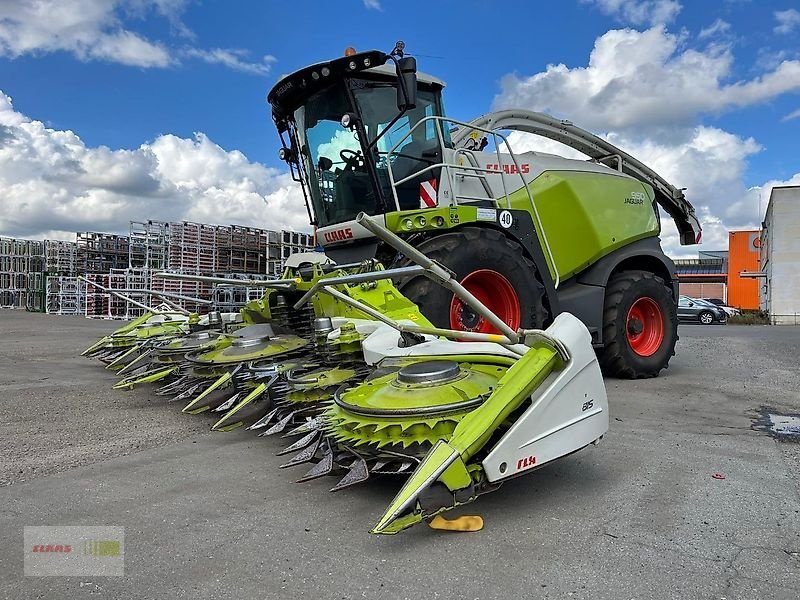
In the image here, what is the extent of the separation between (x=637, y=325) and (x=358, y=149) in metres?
3.86

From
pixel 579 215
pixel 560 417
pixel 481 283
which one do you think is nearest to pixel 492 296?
pixel 481 283

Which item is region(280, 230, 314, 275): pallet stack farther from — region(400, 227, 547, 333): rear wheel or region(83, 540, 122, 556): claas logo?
region(83, 540, 122, 556): claas logo

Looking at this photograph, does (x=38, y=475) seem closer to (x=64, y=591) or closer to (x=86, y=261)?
(x=64, y=591)

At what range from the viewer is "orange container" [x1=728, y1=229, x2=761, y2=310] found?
138 ft

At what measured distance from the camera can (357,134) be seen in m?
5.82

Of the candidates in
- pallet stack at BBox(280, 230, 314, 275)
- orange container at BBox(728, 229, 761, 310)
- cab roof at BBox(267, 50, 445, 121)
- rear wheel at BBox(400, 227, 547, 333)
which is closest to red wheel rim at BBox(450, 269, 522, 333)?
rear wheel at BBox(400, 227, 547, 333)

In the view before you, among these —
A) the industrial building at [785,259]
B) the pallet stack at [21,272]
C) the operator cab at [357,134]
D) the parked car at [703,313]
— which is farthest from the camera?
the industrial building at [785,259]

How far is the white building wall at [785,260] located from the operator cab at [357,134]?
2630 centimetres

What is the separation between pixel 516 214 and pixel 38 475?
4.35 metres

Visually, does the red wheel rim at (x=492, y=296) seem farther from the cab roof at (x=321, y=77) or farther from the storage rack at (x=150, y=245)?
the storage rack at (x=150, y=245)

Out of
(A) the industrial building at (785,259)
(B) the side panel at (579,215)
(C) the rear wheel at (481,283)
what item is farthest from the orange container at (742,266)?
(C) the rear wheel at (481,283)

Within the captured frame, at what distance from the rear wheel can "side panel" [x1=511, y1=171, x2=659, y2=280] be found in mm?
895

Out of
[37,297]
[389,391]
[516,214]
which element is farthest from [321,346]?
[37,297]

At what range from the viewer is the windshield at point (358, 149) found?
19.0 feet
